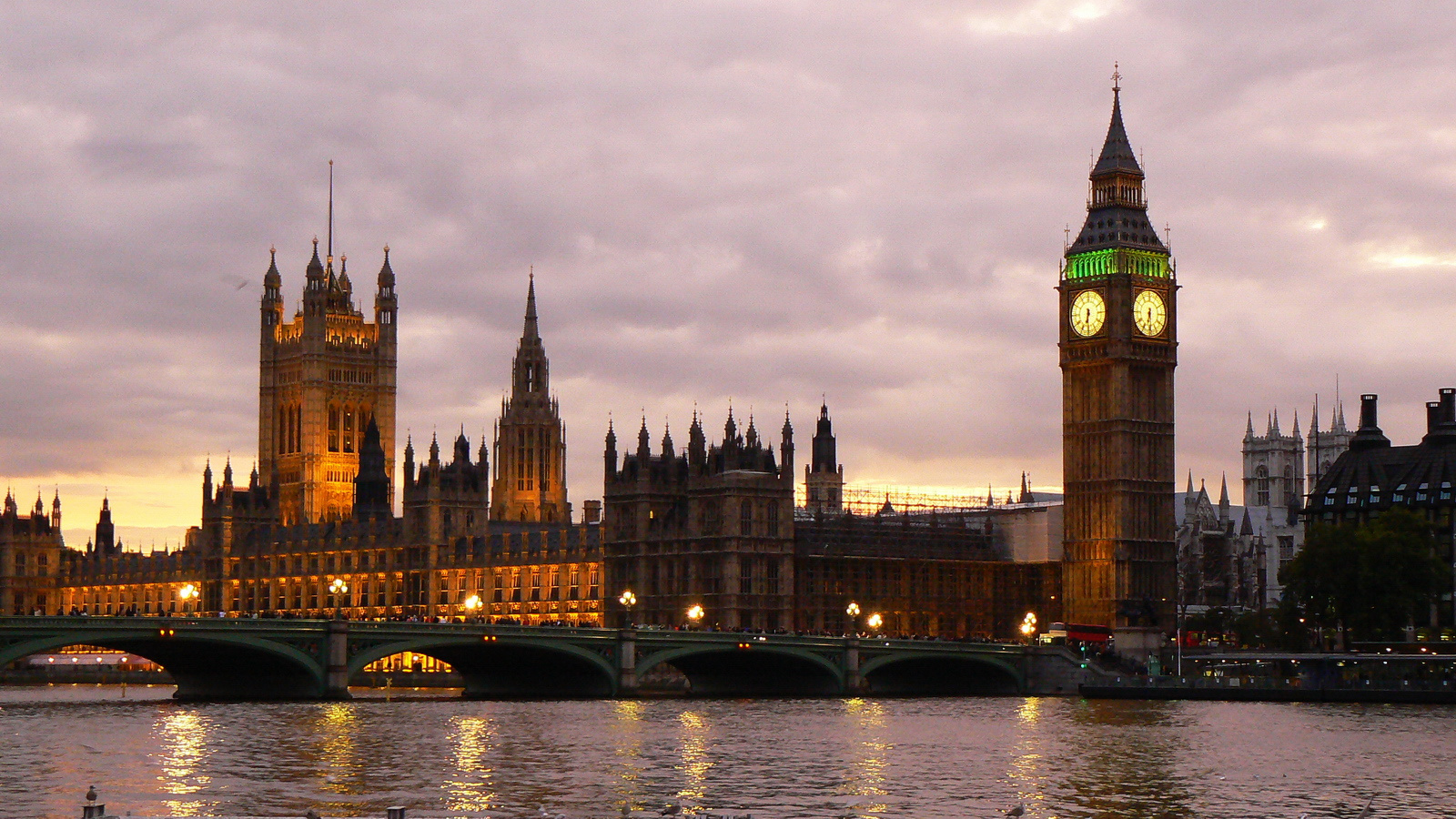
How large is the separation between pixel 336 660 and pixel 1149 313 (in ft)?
231

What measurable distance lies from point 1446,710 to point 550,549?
85.0 meters

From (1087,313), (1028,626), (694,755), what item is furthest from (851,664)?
(694,755)

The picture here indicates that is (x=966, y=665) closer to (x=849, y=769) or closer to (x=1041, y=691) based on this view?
(x=1041, y=691)

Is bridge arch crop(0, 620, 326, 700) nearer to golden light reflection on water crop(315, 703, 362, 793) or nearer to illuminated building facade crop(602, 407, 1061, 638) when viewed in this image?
golden light reflection on water crop(315, 703, 362, 793)

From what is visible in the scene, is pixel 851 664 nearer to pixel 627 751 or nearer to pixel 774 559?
pixel 774 559

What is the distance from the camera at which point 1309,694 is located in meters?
122

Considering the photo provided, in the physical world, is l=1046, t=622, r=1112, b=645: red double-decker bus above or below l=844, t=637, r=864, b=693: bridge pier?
above

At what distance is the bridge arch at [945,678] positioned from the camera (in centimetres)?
13462

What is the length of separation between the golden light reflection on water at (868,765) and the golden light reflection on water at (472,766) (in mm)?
9717

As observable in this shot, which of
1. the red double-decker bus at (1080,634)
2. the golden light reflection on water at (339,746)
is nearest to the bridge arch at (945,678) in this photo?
the red double-decker bus at (1080,634)

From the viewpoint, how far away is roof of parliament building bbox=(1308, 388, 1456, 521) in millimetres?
161125

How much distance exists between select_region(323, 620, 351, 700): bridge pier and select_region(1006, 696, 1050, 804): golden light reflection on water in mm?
30482

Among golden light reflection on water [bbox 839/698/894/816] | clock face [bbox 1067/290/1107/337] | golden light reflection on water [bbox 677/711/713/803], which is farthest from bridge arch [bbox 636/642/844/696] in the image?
clock face [bbox 1067/290/1107/337]

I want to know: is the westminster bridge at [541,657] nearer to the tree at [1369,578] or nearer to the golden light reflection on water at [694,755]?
the golden light reflection on water at [694,755]
